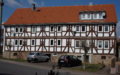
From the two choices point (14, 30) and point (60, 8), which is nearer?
point (14, 30)

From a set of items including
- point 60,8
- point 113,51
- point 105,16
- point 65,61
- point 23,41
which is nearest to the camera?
point 65,61

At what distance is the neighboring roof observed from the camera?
95.9 feet

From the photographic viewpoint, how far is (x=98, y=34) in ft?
90.1

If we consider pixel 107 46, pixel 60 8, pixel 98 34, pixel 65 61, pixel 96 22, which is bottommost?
pixel 65 61

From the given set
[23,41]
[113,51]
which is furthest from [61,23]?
[113,51]

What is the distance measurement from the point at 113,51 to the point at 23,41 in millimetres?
16931

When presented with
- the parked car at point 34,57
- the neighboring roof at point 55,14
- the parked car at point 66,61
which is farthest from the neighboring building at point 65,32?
the parked car at point 66,61

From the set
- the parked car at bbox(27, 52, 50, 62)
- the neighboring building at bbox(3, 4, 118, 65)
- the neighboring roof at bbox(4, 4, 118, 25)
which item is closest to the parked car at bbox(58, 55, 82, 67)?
the parked car at bbox(27, 52, 50, 62)

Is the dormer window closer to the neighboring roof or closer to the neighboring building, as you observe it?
the neighboring building

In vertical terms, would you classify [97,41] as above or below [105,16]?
below

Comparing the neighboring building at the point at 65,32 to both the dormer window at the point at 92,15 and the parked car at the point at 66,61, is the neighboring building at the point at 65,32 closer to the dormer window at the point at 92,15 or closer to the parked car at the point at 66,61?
the dormer window at the point at 92,15

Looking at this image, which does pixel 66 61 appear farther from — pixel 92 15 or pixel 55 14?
pixel 55 14

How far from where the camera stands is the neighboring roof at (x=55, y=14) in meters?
29.2

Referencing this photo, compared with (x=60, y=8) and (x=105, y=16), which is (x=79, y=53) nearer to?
(x=105, y=16)
